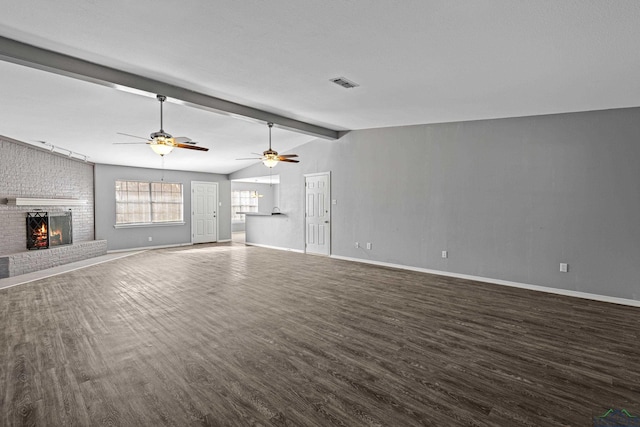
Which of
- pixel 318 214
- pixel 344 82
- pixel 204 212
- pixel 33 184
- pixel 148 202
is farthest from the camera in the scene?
pixel 204 212

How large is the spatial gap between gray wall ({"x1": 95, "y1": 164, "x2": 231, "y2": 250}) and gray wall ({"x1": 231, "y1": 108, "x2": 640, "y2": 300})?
5.31m

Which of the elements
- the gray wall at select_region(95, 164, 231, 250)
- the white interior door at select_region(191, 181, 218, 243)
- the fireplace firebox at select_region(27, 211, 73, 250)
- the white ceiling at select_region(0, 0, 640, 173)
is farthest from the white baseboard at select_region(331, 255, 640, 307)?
the fireplace firebox at select_region(27, 211, 73, 250)

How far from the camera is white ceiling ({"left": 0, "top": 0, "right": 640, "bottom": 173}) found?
239 centimetres

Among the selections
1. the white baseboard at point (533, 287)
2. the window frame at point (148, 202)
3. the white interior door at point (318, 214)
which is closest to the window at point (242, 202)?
the window frame at point (148, 202)

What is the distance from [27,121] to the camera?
4.97m

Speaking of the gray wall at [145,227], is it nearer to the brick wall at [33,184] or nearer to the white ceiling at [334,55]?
the brick wall at [33,184]

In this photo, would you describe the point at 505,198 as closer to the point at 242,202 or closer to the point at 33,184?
the point at 33,184

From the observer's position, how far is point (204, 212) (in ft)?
35.2

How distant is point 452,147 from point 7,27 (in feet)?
19.4

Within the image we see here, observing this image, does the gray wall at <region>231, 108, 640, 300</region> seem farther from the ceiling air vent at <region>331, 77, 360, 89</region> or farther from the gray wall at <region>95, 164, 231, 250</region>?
the gray wall at <region>95, 164, 231, 250</region>

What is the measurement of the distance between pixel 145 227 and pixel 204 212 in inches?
73.6

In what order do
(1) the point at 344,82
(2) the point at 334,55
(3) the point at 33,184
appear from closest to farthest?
(2) the point at 334,55, (1) the point at 344,82, (3) the point at 33,184

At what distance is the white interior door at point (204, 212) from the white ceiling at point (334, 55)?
5.15 meters

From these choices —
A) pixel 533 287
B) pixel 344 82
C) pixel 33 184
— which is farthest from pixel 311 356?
pixel 33 184
